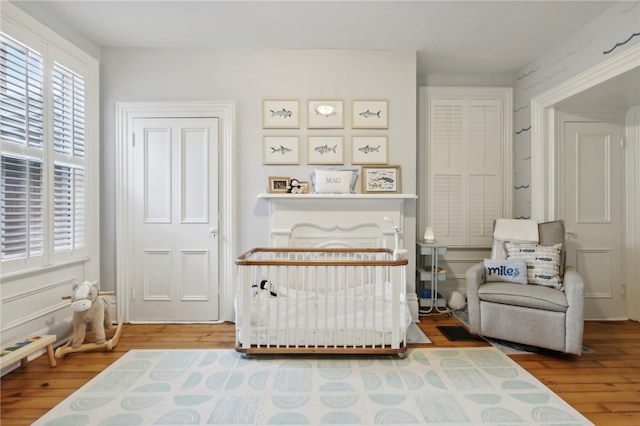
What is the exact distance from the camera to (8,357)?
6.16 ft

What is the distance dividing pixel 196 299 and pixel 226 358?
94 centimetres

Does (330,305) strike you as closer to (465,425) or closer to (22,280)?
(465,425)

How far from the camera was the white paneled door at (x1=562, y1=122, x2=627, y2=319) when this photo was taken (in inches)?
123

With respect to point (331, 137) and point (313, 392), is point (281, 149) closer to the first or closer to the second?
point (331, 137)

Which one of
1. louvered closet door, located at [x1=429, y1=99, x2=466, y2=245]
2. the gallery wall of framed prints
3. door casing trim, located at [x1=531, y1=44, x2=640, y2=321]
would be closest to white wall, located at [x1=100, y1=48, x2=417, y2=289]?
the gallery wall of framed prints

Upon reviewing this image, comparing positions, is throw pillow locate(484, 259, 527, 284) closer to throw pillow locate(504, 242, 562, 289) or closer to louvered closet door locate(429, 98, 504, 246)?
throw pillow locate(504, 242, 562, 289)

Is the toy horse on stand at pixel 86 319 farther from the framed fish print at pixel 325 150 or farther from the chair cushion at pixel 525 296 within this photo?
the chair cushion at pixel 525 296

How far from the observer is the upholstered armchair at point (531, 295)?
226 cm

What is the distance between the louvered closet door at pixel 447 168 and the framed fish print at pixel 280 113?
1.52 metres

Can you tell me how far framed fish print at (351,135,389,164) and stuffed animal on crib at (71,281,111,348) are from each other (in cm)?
237

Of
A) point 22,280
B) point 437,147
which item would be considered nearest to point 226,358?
point 22,280

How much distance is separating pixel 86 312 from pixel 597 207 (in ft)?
14.7

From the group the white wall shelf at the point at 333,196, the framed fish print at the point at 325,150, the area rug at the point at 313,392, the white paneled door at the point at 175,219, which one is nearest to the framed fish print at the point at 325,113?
the framed fish print at the point at 325,150

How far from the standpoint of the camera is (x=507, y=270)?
2.64 metres
